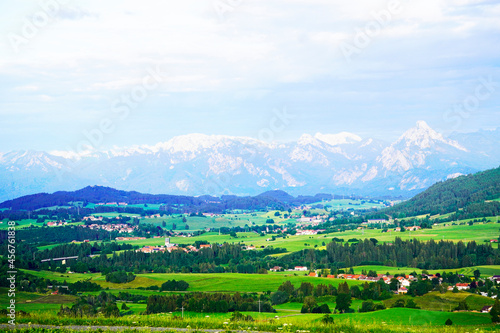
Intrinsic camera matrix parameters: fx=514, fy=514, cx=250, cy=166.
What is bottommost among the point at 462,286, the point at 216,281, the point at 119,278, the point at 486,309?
the point at 216,281

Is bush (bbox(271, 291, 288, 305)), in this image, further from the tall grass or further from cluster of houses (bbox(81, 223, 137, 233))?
cluster of houses (bbox(81, 223, 137, 233))

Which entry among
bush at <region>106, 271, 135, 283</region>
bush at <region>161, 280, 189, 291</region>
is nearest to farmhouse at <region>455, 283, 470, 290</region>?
bush at <region>161, 280, 189, 291</region>

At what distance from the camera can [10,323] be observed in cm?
2328

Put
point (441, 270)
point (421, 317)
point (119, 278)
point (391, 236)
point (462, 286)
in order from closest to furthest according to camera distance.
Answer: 1. point (421, 317)
2. point (462, 286)
3. point (119, 278)
4. point (441, 270)
5. point (391, 236)

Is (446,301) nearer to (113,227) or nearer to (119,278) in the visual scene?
(119,278)

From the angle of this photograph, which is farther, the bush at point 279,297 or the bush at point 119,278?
the bush at point 119,278

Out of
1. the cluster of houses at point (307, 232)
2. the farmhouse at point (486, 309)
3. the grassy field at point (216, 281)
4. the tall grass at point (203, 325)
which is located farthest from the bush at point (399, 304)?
the cluster of houses at point (307, 232)

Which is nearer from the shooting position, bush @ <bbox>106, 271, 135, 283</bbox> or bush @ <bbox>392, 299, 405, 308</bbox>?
bush @ <bbox>392, 299, 405, 308</bbox>

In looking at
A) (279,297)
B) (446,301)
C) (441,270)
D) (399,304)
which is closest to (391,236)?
(441,270)

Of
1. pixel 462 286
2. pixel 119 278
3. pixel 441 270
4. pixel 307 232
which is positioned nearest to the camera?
pixel 462 286

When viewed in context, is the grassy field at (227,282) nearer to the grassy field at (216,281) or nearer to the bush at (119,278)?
the grassy field at (216,281)

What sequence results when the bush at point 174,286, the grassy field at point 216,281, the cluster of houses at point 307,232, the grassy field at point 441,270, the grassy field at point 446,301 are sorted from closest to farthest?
the grassy field at point 446,301, the grassy field at point 216,281, the bush at point 174,286, the grassy field at point 441,270, the cluster of houses at point 307,232

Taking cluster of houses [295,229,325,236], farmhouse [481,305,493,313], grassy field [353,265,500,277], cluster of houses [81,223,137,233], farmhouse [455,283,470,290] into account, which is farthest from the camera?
cluster of houses [81,223,137,233]

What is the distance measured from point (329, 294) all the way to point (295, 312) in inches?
438
